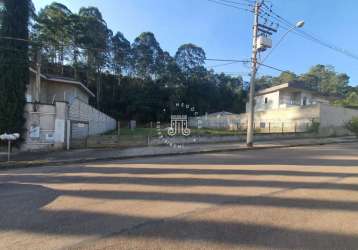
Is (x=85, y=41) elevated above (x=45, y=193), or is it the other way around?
(x=85, y=41)

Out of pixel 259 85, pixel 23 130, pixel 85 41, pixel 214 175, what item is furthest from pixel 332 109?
pixel 259 85

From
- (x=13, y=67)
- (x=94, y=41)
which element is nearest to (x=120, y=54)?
(x=94, y=41)

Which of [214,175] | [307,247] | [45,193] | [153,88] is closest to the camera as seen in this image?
[307,247]

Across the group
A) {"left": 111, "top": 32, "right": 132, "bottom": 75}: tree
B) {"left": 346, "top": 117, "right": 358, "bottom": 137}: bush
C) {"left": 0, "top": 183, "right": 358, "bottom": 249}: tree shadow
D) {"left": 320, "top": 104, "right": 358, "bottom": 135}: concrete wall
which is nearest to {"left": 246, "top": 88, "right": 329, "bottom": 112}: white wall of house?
{"left": 320, "top": 104, "right": 358, "bottom": 135}: concrete wall

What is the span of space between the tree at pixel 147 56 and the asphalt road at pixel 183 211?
55047 millimetres

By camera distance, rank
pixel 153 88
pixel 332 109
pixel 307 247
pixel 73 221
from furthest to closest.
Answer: pixel 153 88 → pixel 332 109 → pixel 73 221 → pixel 307 247

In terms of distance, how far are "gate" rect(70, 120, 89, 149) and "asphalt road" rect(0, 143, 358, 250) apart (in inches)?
364

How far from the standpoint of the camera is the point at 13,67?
57.5ft

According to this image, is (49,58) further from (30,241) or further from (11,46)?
(30,241)

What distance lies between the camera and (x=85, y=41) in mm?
50188

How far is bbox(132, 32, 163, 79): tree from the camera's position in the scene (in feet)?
204

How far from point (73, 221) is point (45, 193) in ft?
8.07

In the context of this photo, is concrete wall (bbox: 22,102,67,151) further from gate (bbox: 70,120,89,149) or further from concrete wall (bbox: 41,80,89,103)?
concrete wall (bbox: 41,80,89,103)

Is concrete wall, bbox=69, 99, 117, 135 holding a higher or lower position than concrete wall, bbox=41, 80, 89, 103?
lower
